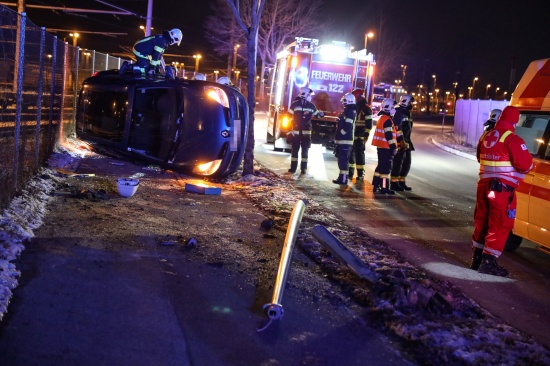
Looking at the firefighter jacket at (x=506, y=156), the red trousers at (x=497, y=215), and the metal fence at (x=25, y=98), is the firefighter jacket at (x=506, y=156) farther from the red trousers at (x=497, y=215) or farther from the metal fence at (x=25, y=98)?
the metal fence at (x=25, y=98)

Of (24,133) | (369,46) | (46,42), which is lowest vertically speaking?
(24,133)

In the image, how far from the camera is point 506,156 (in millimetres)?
6145

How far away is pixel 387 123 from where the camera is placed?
37.1ft

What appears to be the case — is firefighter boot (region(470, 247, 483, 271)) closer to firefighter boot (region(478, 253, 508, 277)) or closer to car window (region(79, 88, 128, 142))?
firefighter boot (region(478, 253, 508, 277))

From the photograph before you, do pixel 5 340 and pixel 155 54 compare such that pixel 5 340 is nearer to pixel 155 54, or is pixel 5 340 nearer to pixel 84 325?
pixel 84 325

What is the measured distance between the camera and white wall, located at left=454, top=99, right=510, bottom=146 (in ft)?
79.3

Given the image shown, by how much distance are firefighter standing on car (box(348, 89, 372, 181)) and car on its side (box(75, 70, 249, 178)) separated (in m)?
3.50

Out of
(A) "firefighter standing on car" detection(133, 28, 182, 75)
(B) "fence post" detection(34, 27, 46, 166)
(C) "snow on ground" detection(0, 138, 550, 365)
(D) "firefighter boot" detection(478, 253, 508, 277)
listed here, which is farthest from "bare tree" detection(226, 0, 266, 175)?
(D) "firefighter boot" detection(478, 253, 508, 277)

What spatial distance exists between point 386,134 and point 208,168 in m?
3.57

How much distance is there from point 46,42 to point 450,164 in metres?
13.2

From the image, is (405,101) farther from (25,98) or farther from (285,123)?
(25,98)

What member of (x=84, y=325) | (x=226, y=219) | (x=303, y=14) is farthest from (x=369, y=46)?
(x=84, y=325)

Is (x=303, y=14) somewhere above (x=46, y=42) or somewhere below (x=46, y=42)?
above

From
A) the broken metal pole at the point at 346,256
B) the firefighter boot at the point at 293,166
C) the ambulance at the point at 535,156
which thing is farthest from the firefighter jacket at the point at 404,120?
the broken metal pole at the point at 346,256
